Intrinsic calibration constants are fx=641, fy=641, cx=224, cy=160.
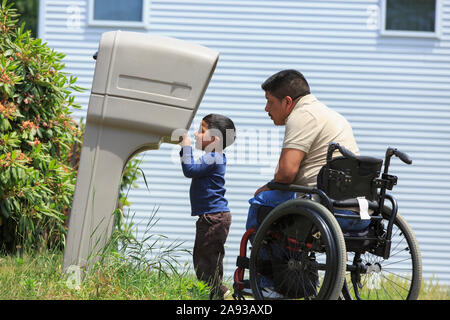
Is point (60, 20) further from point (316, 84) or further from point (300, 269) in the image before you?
point (300, 269)

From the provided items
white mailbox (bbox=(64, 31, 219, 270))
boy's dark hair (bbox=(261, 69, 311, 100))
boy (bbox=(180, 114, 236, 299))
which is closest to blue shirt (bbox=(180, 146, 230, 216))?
boy (bbox=(180, 114, 236, 299))

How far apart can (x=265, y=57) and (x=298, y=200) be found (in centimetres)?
576

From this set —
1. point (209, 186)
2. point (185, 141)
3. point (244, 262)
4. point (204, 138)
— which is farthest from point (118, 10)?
point (244, 262)

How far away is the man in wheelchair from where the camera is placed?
3.09 metres

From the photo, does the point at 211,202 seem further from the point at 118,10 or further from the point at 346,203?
the point at 118,10

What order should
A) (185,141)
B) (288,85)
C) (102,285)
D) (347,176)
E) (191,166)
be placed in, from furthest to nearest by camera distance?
(191,166)
(185,141)
(288,85)
(102,285)
(347,176)

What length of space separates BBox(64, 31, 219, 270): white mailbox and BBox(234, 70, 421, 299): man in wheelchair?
622 mm

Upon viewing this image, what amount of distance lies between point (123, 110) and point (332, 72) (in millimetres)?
5576

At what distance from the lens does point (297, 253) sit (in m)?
3.15

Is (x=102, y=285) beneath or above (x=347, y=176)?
beneath

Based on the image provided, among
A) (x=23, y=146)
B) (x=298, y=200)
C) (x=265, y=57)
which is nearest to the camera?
(x=298, y=200)

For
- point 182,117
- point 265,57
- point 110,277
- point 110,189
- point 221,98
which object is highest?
point 265,57
